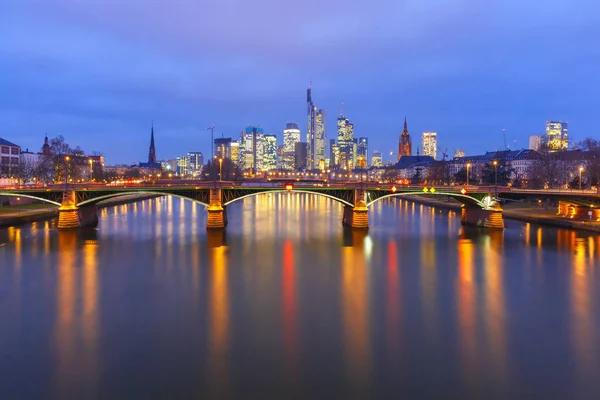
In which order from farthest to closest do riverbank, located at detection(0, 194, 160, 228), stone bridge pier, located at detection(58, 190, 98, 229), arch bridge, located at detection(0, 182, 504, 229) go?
riverbank, located at detection(0, 194, 160, 228) → arch bridge, located at detection(0, 182, 504, 229) → stone bridge pier, located at detection(58, 190, 98, 229)

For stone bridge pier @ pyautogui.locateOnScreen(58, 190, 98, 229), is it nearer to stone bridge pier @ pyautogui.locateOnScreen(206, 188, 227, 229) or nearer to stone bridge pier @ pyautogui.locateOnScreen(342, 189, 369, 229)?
stone bridge pier @ pyautogui.locateOnScreen(206, 188, 227, 229)

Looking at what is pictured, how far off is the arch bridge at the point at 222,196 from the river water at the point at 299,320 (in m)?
12.5

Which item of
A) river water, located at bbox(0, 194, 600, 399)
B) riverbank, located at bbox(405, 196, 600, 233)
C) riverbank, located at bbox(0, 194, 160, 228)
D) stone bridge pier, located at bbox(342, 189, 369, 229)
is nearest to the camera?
river water, located at bbox(0, 194, 600, 399)

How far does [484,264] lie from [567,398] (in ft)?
82.1

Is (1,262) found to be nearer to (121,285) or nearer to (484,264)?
(121,285)

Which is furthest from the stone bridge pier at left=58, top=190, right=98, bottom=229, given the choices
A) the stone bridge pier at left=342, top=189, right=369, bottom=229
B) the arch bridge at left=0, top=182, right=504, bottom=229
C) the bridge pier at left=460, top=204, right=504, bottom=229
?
the bridge pier at left=460, top=204, right=504, bottom=229

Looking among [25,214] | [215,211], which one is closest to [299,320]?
[215,211]

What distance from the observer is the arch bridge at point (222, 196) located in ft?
207

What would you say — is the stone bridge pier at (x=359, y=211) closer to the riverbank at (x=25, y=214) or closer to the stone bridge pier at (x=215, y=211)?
the stone bridge pier at (x=215, y=211)

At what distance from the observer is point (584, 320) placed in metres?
26.7

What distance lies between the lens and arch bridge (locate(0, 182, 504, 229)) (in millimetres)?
63062

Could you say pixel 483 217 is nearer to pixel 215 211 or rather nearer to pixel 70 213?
pixel 215 211

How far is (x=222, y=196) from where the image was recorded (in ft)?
216

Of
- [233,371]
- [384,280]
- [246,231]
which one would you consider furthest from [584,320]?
[246,231]
